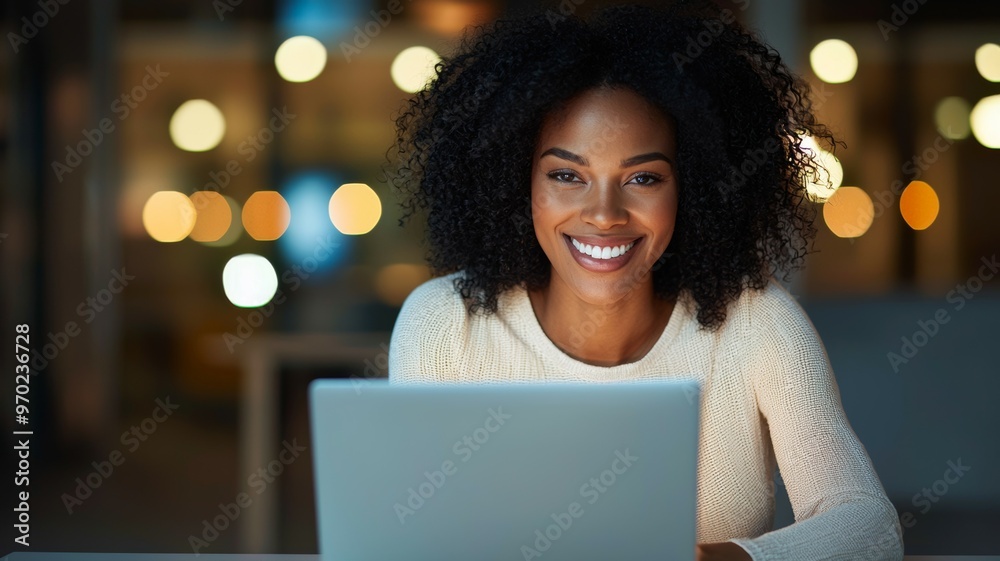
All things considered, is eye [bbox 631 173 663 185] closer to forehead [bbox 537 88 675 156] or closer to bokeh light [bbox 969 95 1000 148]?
forehead [bbox 537 88 675 156]

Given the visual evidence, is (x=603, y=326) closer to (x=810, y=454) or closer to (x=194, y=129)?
(x=810, y=454)

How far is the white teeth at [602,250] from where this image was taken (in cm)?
175

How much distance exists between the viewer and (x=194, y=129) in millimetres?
5031

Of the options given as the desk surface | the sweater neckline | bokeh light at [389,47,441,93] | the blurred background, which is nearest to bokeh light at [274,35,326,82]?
the blurred background

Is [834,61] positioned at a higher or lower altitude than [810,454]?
higher

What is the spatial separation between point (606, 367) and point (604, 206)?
31 centimetres

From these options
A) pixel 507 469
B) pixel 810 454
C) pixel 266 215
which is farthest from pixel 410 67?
pixel 507 469

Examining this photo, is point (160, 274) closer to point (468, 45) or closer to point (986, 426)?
point (468, 45)

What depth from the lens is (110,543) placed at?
3.83 metres

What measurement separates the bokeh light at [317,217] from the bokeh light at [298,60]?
49cm

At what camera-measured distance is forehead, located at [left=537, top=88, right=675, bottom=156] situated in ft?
5.72

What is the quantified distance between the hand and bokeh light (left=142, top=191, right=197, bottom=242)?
4175 mm

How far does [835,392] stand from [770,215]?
0.38 meters

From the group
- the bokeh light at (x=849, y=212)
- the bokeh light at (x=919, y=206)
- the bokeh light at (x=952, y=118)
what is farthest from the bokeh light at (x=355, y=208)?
the bokeh light at (x=952, y=118)
